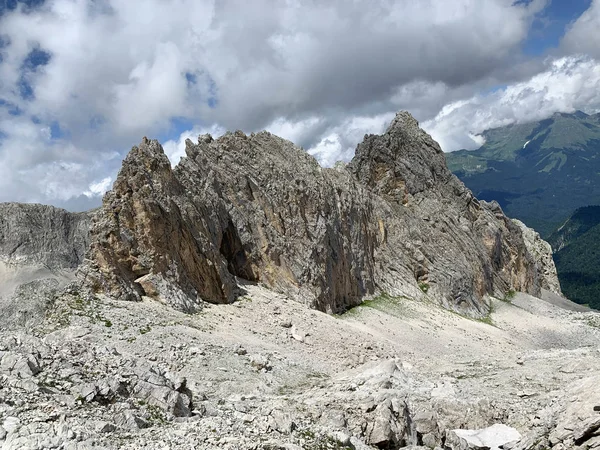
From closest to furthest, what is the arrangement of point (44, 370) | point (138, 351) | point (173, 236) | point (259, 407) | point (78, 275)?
1. point (44, 370)
2. point (259, 407)
3. point (138, 351)
4. point (78, 275)
5. point (173, 236)

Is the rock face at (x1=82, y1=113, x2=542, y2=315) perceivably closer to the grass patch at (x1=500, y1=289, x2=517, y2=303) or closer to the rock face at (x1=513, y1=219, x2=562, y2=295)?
the grass patch at (x1=500, y1=289, x2=517, y2=303)

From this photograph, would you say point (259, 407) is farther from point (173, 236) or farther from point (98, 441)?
point (173, 236)

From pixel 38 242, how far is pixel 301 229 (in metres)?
47.4

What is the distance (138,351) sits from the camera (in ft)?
76.9

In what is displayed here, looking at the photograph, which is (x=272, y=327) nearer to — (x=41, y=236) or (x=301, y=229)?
(x=301, y=229)

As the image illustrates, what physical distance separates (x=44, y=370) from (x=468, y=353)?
1345 inches

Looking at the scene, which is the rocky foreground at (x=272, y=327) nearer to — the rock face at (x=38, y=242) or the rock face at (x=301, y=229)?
the rock face at (x=301, y=229)

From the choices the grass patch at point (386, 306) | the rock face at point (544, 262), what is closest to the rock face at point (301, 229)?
the grass patch at point (386, 306)

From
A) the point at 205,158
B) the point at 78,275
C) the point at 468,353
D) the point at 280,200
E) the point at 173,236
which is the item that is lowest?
the point at 468,353

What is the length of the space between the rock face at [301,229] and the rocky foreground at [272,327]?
0.18 meters

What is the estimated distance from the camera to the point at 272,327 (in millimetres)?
32719

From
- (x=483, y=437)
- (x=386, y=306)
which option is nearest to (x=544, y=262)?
(x=386, y=306)

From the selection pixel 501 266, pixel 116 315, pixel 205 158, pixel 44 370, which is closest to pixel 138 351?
pixel 116 315

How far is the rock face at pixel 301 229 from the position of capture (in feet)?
105
